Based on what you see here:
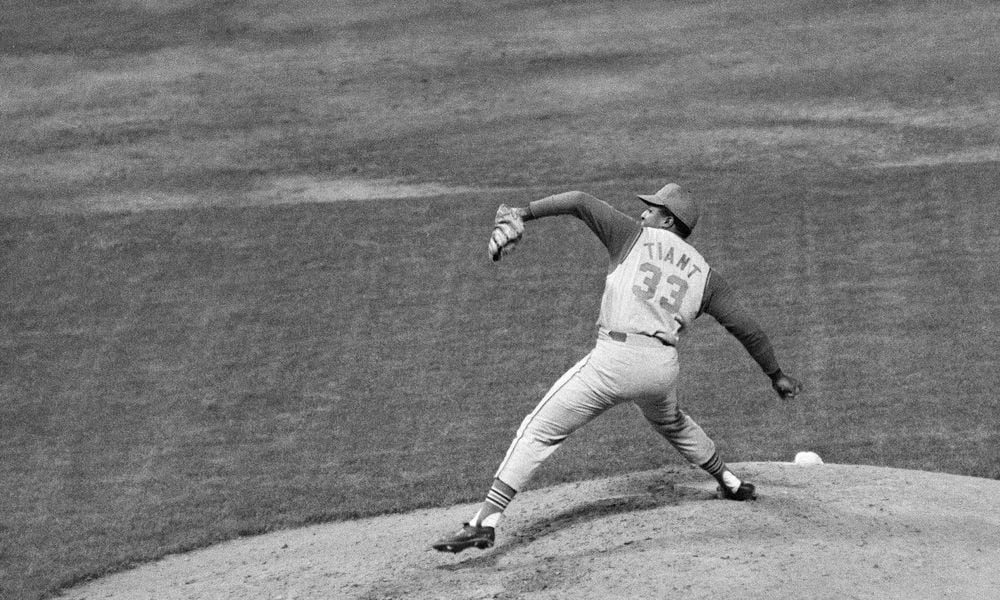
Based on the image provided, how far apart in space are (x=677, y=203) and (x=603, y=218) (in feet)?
1.40

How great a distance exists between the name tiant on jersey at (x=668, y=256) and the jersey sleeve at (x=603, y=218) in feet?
0.31

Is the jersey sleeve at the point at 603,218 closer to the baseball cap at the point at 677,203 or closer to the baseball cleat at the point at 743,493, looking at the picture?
the baseball cap at the point at 677,203

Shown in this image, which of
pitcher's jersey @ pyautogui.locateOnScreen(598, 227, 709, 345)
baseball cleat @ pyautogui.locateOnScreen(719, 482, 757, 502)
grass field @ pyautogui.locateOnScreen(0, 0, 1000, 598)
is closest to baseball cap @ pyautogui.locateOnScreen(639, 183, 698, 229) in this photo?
pitcher's jersey @ pyautogui.locateOnScreen(598, 227, 709, 345)

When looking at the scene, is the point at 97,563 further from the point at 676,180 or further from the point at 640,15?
the point at 640,15

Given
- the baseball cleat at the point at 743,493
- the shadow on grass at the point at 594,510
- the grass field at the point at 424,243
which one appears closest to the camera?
the shadow on grass at the point at 594,510

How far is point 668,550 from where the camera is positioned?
6.54 metres

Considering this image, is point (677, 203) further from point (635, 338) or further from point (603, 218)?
point (635, 338)

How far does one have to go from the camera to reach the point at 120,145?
1778cm

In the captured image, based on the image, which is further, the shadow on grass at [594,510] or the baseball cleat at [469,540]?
the shadow on grass at [594,510]

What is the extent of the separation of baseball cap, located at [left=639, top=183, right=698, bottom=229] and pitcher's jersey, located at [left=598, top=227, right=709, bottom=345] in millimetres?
156

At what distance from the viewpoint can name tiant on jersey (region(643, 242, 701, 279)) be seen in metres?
6.80

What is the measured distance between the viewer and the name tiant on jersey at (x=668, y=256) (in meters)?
6.80

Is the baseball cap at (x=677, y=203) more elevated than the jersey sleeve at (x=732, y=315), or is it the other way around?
the baseball cap at (x=677, y=203)

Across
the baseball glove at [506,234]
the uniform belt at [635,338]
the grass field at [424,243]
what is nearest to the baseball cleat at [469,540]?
the uniform belt at [635,338]
